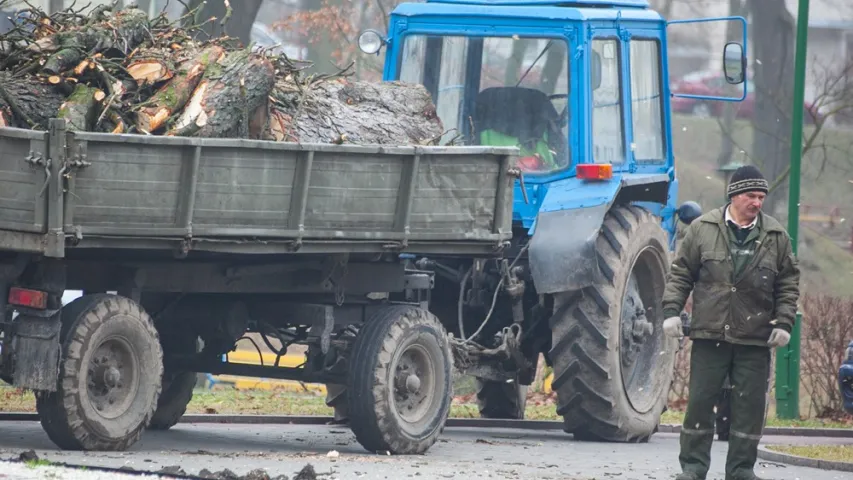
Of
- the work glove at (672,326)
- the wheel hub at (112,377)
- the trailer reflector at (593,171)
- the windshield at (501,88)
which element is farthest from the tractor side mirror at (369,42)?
the work glove at (672,326)

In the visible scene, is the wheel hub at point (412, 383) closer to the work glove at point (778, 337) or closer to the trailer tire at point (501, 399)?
the work glove at point (778, 337)

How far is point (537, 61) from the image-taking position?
1342 centimetres

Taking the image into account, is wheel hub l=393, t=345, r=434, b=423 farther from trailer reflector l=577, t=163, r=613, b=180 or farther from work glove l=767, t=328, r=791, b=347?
work glove l=767, t=328, r=791, b=347

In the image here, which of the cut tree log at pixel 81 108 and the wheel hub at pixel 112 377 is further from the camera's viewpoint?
the cut tree log at pixel 81 108

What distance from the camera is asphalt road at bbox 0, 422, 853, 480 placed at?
10.1 metres

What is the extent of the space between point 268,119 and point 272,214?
75 centimetres

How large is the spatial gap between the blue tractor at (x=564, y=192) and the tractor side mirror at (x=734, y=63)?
0.01m

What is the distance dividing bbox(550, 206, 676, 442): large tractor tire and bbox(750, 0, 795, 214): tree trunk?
52.2 feet

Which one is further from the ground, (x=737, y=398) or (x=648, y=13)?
(x=648, y=13)

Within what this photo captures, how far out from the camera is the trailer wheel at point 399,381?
452 inches

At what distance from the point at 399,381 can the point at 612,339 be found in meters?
1.93

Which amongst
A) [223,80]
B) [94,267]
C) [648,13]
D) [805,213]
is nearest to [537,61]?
[648,13]

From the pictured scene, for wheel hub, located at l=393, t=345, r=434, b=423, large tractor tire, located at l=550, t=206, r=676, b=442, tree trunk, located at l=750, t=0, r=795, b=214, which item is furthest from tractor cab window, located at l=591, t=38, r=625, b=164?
tree trunk, located at l=750, t=0, r=795, b=214

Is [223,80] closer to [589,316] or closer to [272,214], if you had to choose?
[272,214]
